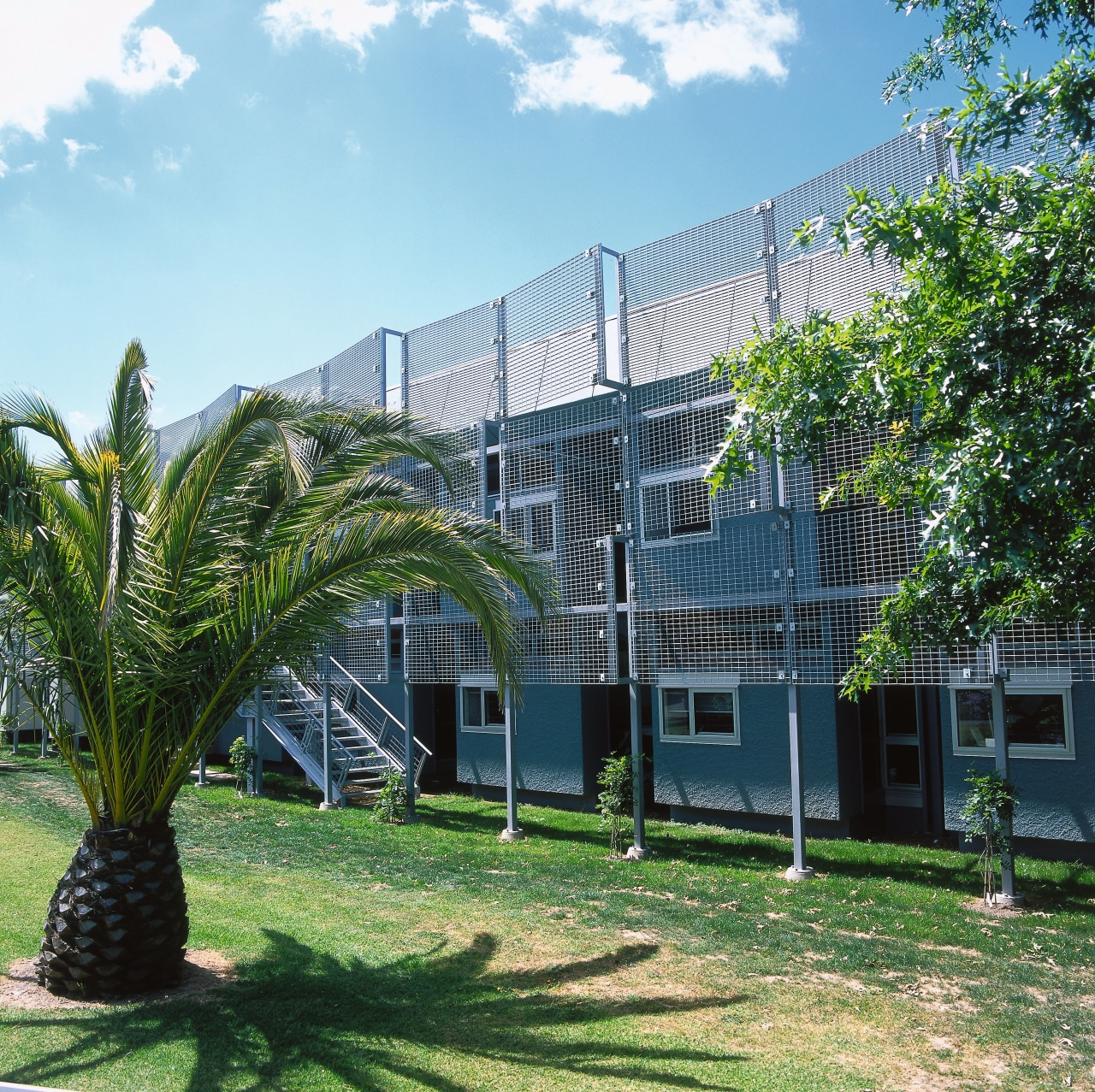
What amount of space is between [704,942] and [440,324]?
36.3ft

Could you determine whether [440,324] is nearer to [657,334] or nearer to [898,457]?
[657,334]

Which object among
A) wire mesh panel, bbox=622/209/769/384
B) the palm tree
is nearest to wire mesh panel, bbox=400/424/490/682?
wire mesh panel, bbox=622/209/769/384

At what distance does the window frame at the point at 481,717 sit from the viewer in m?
17.6

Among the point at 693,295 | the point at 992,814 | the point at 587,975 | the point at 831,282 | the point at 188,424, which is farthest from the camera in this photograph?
the point at 188,424

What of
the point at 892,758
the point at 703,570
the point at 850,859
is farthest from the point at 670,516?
the point at 892,758

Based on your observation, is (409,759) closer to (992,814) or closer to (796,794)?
(796,794)

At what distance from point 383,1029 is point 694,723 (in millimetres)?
9177

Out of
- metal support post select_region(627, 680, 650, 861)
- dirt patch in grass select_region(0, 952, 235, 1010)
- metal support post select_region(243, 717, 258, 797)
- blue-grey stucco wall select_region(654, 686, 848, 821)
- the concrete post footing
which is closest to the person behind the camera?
dirt patch in grass select_region(0, 952, 235, 1010)

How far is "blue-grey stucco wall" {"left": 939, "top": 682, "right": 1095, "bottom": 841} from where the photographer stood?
37.3 feet

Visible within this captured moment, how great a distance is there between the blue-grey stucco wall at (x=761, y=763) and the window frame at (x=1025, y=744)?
1.64m

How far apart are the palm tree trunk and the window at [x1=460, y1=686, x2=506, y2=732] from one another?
34.6 ft

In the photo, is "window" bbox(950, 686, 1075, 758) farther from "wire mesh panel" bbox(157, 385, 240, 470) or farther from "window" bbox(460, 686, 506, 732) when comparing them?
"wire mesh panel" bbox(157, 385, 240, 470)

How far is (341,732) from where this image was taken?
1917 cm

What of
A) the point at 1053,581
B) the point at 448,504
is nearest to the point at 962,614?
the point at 1053,581
